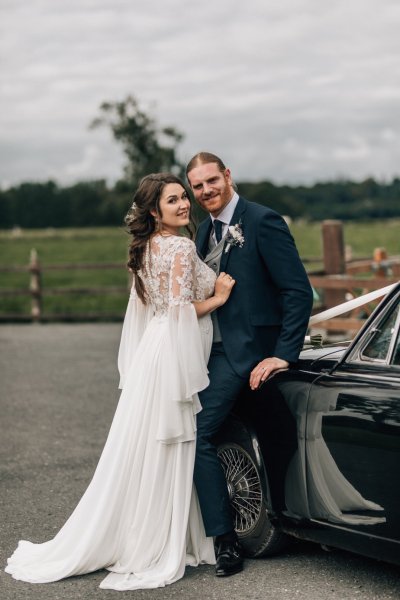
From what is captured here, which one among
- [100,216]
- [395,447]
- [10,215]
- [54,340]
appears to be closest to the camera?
[395,447]

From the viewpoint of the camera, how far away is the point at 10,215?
13488 centimetres

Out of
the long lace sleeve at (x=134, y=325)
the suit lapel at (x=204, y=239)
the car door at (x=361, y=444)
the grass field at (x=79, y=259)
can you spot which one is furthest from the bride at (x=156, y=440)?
the grass field at (x=79, y=259)

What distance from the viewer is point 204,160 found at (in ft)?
15.7

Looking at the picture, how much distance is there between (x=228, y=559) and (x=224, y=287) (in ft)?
4.36

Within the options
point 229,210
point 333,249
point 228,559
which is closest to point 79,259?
point 333,249

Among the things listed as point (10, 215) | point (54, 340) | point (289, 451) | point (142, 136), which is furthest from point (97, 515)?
point (10, 215)

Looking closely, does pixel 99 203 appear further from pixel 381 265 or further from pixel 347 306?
pixel 347 306

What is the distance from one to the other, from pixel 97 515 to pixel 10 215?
438ft

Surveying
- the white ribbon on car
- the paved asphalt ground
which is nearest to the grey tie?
the white ribbon on car

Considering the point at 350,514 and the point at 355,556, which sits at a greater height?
the point at 350,514

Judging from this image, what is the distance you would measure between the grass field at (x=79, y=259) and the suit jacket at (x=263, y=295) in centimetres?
1537

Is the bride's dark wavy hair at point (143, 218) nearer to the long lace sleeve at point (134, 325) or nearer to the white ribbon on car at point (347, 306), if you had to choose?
the long lace sleeve at point (134, 325)

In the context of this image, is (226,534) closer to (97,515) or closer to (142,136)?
(97,515)

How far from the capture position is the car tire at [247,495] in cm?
470
